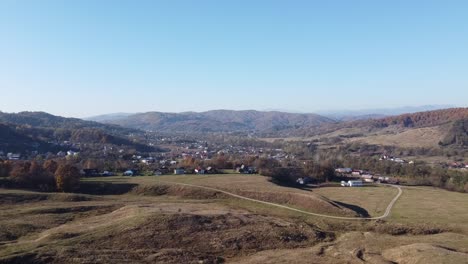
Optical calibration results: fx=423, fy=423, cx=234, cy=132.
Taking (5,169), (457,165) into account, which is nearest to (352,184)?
(5,169)

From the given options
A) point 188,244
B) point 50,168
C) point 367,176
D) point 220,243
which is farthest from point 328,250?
point 367,176

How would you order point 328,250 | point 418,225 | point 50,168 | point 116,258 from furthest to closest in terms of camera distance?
1. point 50,168
2. point 418,225
3. point 328,250
4. point 116,258

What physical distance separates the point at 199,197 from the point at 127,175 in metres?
39.2

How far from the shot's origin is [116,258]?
43656 mm

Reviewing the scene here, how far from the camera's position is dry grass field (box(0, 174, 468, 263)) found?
149ft

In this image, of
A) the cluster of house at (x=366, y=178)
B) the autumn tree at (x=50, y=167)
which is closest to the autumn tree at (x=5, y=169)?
the autumn tree at (x=50, y=167)

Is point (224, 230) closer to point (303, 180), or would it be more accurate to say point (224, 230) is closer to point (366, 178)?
point (303, 180)

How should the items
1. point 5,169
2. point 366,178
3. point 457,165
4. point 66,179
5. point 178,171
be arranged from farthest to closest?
point 457,165, point 366,178, point 178,171, point 5,169, point 66,179

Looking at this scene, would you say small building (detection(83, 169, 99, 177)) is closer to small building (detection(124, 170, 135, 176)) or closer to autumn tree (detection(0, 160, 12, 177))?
small building (detection(124, 170, 135, 176))

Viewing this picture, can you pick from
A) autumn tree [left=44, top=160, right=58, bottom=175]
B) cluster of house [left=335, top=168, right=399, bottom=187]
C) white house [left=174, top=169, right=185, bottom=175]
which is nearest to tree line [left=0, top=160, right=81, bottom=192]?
autumn tree [left=44, top=160, right=58, bottom=175]

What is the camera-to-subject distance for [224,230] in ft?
184

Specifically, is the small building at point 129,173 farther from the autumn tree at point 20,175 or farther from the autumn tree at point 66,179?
the autumn tree at point 20,175

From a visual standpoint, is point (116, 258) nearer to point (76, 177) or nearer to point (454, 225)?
point (454, 225)

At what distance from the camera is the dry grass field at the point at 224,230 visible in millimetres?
45469
